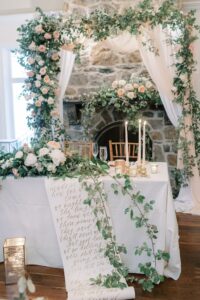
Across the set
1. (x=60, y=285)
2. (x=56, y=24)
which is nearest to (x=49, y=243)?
(x=60, y=285)

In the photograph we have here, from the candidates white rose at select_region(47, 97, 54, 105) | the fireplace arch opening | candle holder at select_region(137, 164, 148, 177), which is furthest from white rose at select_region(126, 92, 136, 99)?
candle holder at select_region(137, 164, 148, 177)

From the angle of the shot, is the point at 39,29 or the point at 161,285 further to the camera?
the point at 39,29

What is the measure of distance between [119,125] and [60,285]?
279cm

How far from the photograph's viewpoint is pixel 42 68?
4.11 m

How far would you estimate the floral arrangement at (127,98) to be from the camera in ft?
14.2

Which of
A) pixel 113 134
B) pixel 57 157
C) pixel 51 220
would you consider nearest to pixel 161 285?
pixel 51 220

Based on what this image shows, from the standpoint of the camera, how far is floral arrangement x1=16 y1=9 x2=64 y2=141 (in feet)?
13.3

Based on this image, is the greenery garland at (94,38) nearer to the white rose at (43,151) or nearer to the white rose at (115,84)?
the white rose at (115,84)

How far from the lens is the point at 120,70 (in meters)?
4.76

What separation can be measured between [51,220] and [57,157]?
51 centimetres

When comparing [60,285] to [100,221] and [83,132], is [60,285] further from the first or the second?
[83,132]

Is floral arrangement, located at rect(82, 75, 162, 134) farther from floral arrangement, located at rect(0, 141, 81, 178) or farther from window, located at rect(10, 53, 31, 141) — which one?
floral arrangement, located at rect(0, 141, 81, 178)

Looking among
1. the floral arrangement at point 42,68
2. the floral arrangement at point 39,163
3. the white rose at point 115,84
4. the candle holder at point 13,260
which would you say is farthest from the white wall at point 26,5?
the candle holder at point 13,260

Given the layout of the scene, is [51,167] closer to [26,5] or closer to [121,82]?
[121,82]
